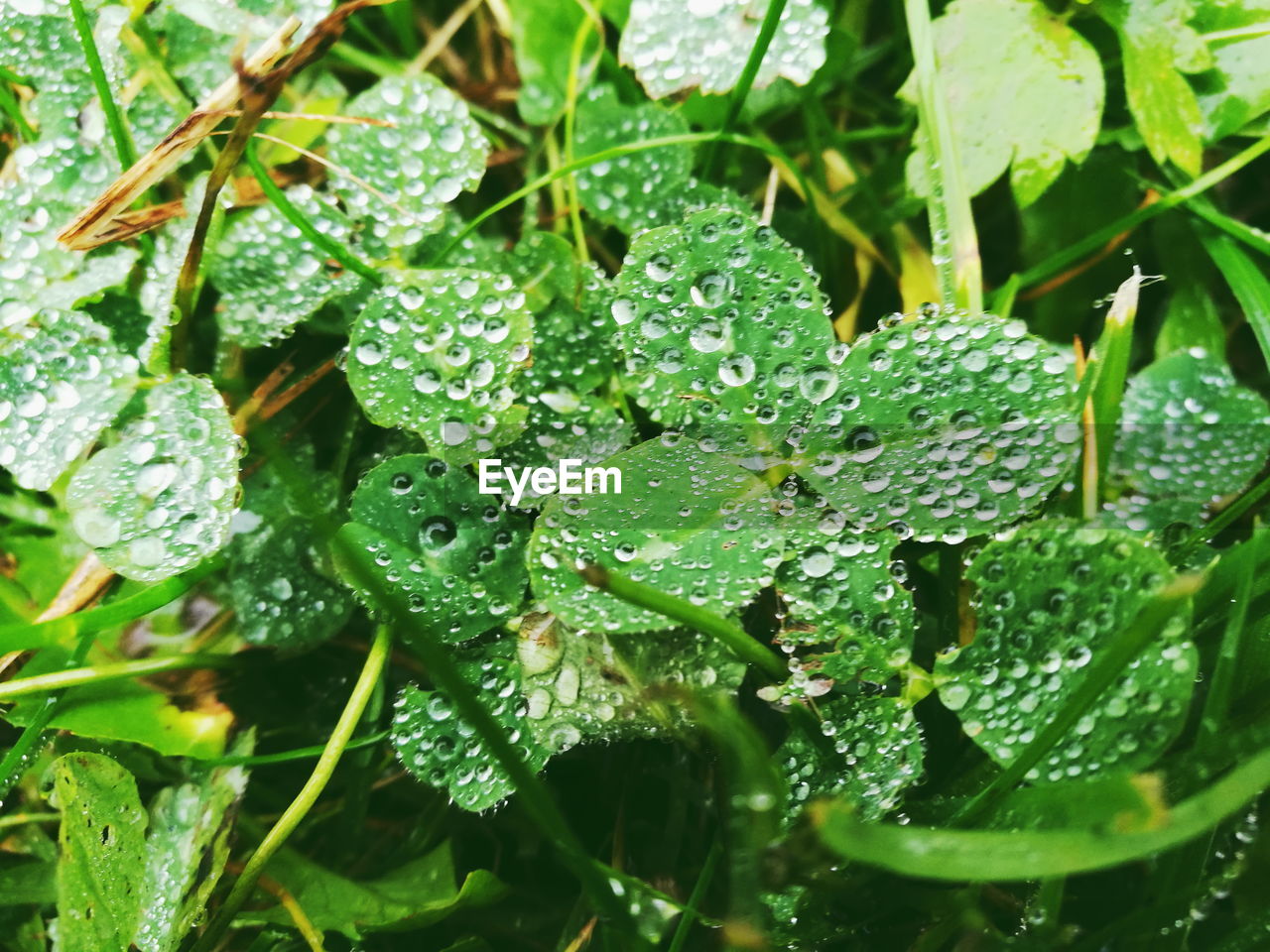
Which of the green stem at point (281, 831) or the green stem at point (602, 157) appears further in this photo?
the green stem at point (602, 157)

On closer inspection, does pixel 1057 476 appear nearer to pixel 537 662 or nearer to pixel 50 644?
pixel 537 662

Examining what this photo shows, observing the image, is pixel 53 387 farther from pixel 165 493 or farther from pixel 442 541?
pixel 442 541

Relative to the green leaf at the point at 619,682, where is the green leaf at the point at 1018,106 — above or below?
above

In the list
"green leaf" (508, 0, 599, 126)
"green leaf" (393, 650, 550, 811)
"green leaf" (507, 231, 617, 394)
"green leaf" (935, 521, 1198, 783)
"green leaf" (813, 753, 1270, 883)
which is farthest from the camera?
"green leaf" (508, 0, 599, 126)

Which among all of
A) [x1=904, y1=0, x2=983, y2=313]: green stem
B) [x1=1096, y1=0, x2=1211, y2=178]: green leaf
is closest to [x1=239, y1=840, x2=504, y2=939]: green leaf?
[x1=904, y1=0, x2=983, y2=313]: green stem

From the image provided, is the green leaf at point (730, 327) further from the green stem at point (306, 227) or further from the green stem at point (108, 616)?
the green stem at point (108, 616)

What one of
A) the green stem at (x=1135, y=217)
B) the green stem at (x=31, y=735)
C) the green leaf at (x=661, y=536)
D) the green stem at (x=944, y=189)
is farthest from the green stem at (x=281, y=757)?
the green stem at (x=1135, y=217)

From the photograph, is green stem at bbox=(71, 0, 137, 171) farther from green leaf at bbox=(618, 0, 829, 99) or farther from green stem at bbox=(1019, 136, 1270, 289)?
green stem at bbox=(1019, 136, 1270, 289)

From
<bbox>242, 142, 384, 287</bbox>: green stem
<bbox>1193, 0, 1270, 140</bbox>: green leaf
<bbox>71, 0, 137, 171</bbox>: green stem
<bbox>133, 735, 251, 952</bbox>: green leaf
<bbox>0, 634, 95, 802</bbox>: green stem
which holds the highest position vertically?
<bbox>71, 0, 137, 171</bbox>: green stem
